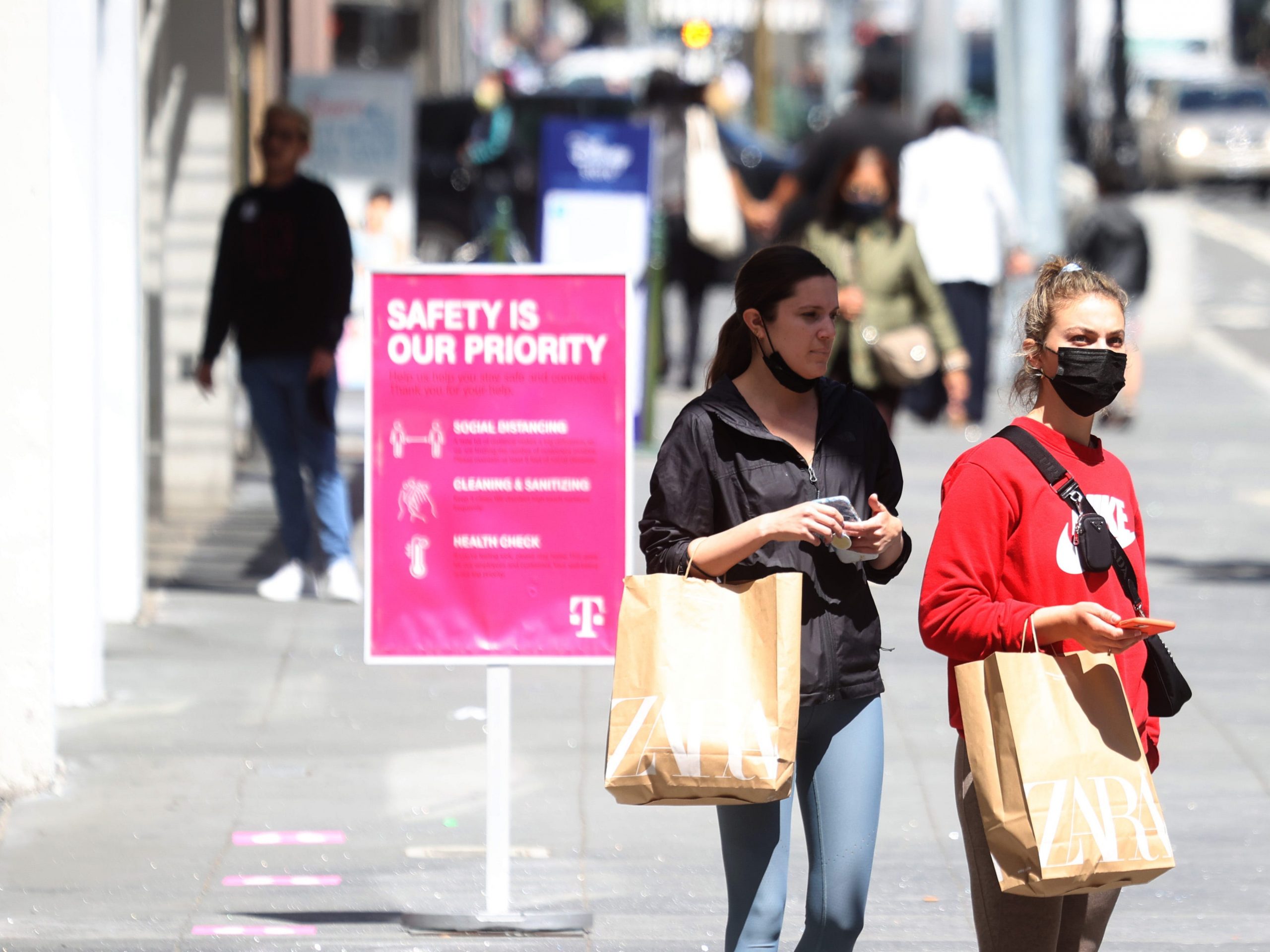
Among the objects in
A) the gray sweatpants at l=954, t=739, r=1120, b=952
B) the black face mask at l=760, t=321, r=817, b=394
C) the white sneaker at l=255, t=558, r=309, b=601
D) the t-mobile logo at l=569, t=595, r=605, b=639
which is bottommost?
the white sneaker at l=255, t=558, r=309, b=601

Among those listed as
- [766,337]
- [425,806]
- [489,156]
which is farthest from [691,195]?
[766,337]

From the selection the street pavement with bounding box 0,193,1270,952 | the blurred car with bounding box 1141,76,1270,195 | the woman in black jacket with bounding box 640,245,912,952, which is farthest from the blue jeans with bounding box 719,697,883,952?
the blurred car with bounding box 1141,76,1270,195

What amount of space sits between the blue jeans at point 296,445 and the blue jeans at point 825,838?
526cm

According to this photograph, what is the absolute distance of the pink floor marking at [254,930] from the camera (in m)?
5.34

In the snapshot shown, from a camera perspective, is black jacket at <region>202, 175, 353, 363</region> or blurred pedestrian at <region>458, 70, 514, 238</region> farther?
blurred pedestrian at <region>458, 70, 514, 238</region>

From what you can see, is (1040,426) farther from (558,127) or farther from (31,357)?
(558,127)

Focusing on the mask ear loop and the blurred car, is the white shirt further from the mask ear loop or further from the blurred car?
the blurred car

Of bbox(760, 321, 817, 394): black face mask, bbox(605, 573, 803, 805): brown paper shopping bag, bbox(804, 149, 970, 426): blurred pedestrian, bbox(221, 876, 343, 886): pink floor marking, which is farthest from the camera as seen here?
bbox(804, 149, 970, 426): blurred pedestrian

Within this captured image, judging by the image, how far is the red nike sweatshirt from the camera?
381cm

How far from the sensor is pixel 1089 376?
3861 millimetres

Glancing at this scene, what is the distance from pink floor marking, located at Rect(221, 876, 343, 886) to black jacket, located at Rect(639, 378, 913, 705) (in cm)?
197

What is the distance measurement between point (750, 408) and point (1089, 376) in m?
0.71

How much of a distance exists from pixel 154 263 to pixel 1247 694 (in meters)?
6.17

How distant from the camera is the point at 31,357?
635cm
